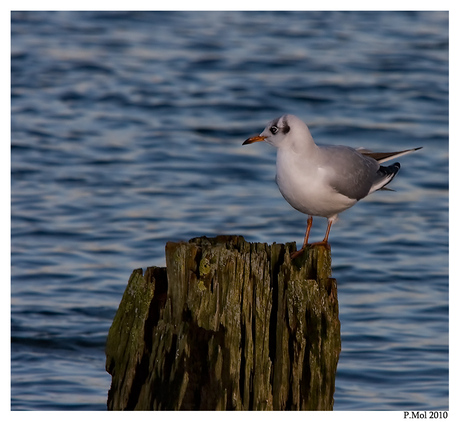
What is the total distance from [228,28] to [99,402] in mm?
15293

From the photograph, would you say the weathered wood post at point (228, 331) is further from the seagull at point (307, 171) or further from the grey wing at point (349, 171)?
the grey wing at point (349, 171)

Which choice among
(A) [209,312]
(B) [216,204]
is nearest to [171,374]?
(A) [209,312]

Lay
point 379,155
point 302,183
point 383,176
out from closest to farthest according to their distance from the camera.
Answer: point 302,183 → point 383,176 → point 379,155

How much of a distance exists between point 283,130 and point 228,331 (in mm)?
1699

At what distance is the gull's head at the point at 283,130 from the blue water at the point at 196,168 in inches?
98.7

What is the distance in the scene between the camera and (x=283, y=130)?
19.8 feet

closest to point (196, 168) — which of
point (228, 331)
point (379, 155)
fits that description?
point (379, 155)

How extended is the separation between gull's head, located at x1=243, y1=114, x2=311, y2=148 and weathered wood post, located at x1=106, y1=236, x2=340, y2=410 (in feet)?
3.68

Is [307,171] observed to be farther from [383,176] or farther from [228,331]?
[228,331]

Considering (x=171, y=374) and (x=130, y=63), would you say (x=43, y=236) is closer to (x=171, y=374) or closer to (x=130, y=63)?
(x=171, y=374)

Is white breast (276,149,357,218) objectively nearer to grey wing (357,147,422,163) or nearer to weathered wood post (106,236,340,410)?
weathered wood post (106,236,340,410)

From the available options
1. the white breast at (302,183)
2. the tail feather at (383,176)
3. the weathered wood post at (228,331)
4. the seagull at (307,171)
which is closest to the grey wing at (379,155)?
the tail feather at (383,176)

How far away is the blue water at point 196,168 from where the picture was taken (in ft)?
28.1

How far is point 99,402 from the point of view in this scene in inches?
288
